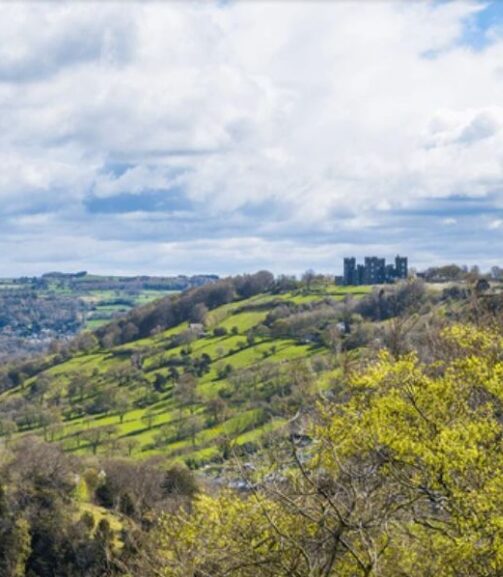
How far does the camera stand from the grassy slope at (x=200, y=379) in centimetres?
10006

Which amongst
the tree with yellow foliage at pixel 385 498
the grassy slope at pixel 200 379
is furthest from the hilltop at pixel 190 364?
the tree with yellow foliage at pixel 385 498

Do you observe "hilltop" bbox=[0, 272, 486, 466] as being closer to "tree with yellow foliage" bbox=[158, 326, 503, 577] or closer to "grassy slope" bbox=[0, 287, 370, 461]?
"grassy slope" bbox=[0, 287, 370, 461]

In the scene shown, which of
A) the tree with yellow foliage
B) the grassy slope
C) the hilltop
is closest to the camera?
the tree with yellow foliage

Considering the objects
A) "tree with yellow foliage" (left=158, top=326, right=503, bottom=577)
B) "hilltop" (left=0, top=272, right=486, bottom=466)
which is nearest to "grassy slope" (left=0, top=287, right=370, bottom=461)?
"hilltop" (left=0, top=272, right=486, bottom=466)

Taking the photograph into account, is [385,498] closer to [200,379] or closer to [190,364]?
[200,379]

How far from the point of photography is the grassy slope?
328ft

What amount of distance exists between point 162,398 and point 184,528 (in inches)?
4567

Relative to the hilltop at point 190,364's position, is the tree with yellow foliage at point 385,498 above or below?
above

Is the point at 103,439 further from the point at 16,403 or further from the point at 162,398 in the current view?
the point at 16,403

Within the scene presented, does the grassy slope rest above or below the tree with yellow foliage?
below

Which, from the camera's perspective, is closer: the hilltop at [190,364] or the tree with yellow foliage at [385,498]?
the tree with yellow foliage at [385,498]

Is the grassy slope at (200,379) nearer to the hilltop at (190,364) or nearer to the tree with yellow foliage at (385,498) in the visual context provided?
the hilltop at (190,364)

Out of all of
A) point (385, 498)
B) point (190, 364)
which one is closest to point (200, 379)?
point (190, 364)

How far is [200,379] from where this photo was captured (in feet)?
435
